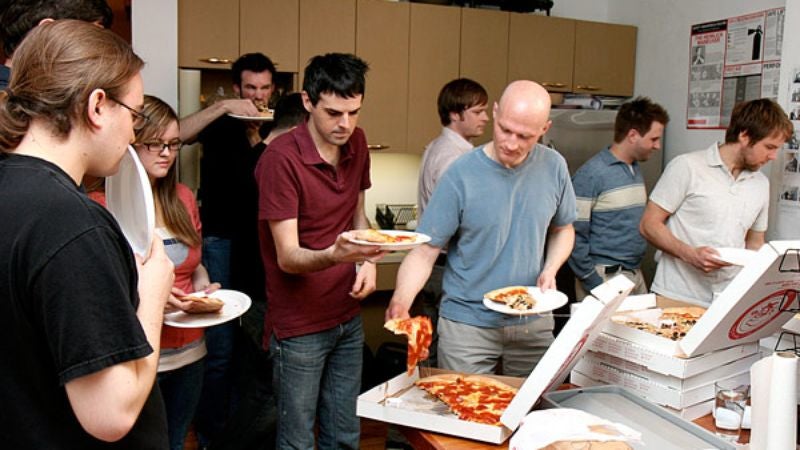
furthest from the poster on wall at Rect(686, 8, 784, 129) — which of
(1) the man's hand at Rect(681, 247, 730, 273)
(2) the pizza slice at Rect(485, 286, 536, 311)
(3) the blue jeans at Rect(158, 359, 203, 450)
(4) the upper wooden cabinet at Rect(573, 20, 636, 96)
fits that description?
(3) the blue jeans at Rect(158, 359, 203, 450)

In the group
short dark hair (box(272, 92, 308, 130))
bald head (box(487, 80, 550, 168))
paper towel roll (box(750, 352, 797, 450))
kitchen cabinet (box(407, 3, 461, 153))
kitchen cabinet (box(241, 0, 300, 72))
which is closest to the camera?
paper towel roll (box(750, 352, 797, 450))

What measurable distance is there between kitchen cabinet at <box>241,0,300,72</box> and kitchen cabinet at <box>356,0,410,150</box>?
41 centimetres

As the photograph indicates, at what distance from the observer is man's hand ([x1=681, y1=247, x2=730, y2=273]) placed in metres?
2.81

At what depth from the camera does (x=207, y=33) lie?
3910 millimetres

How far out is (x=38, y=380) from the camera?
1.08m

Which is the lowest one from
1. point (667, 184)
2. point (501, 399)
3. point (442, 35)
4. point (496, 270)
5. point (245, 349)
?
point (245, 349)

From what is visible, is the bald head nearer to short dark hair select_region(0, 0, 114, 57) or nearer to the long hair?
the long hair

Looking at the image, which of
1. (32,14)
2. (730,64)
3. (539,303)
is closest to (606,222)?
(730,64)

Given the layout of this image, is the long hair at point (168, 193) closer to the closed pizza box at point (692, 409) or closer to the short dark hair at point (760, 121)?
the closed pizza box at point (692, 409)

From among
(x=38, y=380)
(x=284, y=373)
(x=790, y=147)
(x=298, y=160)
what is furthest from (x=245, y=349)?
(x=790, y=147)

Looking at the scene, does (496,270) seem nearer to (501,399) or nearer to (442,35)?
(501,399)

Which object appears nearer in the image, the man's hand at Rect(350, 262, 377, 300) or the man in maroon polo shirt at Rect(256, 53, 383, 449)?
the man in maroon polo shirt at Rect(256, 53, 383, 449)

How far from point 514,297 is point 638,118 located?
6.08 feet

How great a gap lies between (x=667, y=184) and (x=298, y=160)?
5.40 ft
